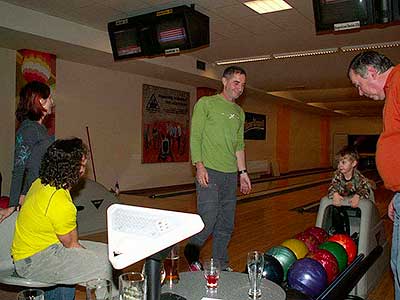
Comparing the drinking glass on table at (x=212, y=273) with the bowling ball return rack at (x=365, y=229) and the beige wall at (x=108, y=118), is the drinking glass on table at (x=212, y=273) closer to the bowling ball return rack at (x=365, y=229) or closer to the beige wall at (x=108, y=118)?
the bowling ball return rack at (x=365, y=229)

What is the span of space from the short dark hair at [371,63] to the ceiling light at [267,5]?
2.64 m

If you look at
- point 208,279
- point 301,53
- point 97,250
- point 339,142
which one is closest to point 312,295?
point 208,279

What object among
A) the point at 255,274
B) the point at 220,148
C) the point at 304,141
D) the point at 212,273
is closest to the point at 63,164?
the point at 212,273

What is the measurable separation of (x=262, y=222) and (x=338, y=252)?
267cm

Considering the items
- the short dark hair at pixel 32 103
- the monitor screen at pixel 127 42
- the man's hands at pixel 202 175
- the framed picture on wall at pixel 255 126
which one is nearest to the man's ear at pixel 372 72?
the man's hands at pixel 202 175

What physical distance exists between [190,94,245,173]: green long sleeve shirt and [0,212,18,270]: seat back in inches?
46.2

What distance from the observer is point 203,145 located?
9.03ft

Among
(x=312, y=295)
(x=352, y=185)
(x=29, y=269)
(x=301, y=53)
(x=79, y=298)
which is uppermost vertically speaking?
(x=301, y=53)

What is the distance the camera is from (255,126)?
11.8 m

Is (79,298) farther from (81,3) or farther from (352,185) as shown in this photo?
(81,3)

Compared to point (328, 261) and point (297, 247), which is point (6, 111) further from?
point (328, 261)

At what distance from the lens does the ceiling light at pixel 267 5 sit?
4227mm

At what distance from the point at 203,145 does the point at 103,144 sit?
4776 millimetres

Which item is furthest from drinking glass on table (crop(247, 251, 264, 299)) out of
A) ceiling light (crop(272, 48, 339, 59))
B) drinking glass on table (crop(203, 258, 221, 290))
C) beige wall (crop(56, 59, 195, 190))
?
beige wall (crop(56, 59, 195, 190))
